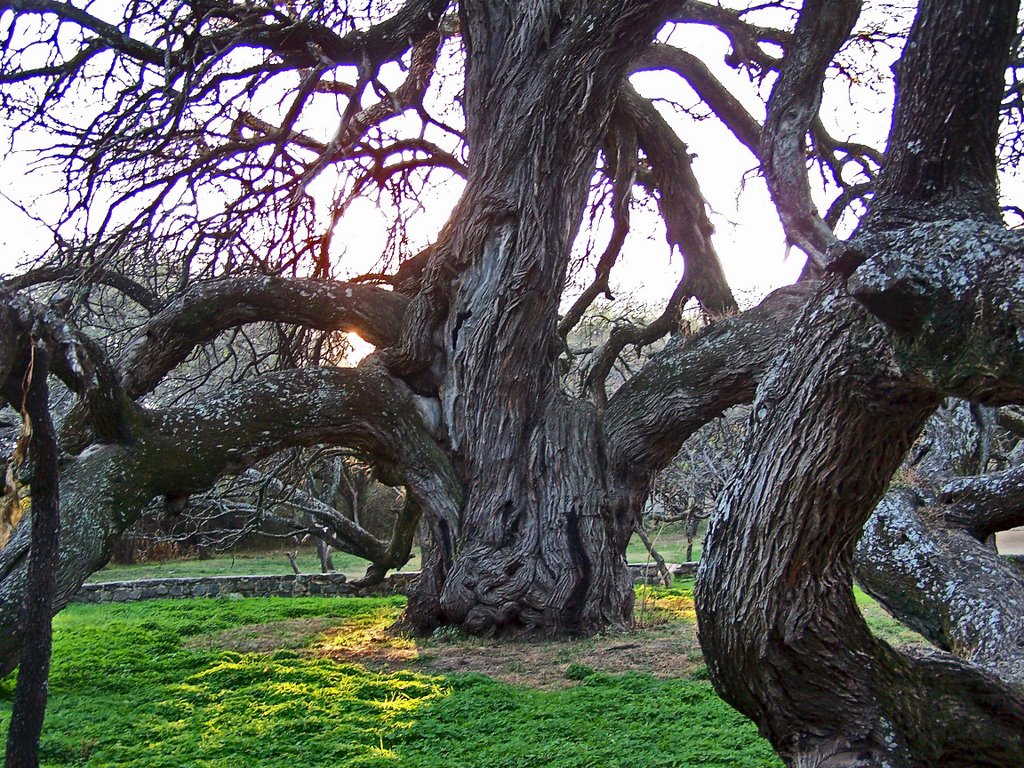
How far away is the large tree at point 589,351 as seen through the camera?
2371 millimetres

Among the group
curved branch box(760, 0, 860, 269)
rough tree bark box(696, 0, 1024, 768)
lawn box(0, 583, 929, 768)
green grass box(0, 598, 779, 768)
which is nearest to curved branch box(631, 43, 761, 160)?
curved branch box(760, 0, 860, 269)

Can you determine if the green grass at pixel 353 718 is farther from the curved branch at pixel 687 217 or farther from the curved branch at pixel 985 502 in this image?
the curved branch at pixel 687 217

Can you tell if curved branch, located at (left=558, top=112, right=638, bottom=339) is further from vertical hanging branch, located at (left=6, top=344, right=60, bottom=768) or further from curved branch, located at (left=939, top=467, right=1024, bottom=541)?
vertical hanging branch, located at (left=6, top=344, right=60, bottom=768)

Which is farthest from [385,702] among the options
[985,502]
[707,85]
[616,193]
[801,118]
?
[707,85]

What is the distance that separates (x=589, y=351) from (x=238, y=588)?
19.5 ft

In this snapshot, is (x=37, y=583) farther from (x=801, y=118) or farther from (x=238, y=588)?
(x=238, y=588)

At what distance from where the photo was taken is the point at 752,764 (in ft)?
13.3

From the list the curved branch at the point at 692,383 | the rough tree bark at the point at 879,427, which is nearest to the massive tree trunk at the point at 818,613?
the rough tree bark at the point at 879,427

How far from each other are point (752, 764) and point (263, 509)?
815 cm

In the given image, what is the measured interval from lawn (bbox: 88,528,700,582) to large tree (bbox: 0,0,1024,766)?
7.49 m

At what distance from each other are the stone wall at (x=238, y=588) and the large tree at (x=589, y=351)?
3.89m

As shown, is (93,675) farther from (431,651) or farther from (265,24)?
(265,24)

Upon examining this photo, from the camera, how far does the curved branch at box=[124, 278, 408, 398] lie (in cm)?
750

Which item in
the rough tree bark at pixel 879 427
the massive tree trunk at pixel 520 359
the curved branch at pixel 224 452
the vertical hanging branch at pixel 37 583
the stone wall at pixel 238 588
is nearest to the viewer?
the rough tree bark at pixel 879 427
